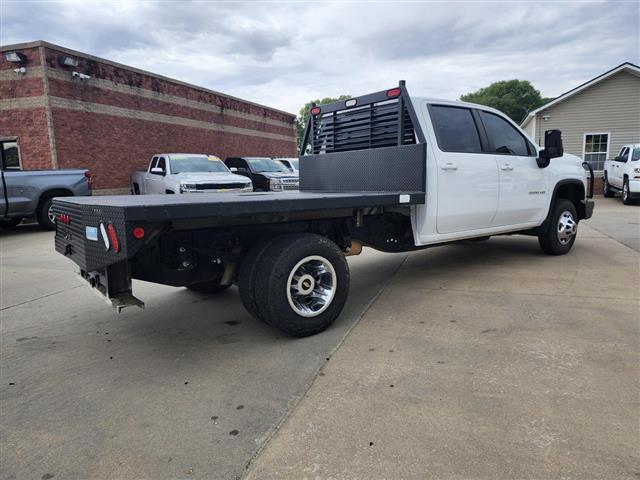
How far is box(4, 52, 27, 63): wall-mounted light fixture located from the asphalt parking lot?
1255 cm

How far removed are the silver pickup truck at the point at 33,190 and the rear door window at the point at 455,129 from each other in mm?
8409

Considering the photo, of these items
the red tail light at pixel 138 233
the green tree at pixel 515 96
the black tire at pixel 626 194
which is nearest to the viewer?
the red tail light at pixel 138 233

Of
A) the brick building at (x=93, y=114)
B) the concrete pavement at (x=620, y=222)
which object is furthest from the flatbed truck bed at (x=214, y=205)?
the brick building at (x=93, y=114)

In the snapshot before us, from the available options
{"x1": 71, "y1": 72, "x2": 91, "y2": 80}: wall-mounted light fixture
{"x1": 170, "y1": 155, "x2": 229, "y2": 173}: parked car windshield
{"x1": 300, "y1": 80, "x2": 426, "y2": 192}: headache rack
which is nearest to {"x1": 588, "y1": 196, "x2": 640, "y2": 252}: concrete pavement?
{"x1": 300, "y1": 80, "x2": 426, "y2": 192}: headache rack

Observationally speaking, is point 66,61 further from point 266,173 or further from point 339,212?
point 339,212

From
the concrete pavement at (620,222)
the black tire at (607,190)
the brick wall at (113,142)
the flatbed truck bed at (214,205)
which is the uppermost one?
the brick wall at (113,142)

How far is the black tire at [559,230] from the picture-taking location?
6.32 meters

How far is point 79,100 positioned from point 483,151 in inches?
592

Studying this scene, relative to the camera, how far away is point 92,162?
16.1 metres

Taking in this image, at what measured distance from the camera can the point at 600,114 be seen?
65.4 ft

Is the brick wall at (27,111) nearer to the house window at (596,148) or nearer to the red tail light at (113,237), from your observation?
the red tail light at (113,237)

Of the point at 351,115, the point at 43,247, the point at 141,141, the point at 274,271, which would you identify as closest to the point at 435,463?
the point at 274,271

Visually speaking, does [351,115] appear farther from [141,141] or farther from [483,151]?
[141,141]

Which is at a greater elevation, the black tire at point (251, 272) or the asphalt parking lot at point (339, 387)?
the black tire at point (251, 272)
